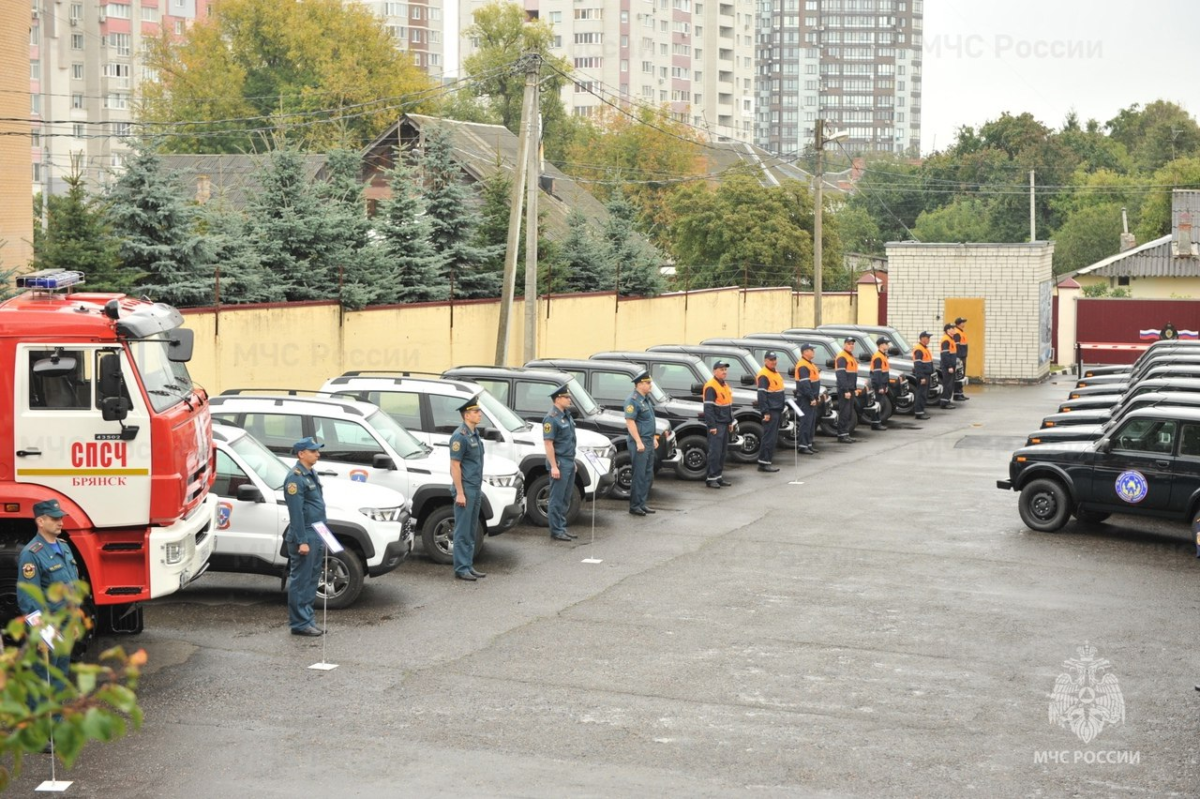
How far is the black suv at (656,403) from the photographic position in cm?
2108

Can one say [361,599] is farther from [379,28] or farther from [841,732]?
[379,28]

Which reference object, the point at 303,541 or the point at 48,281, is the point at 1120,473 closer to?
the point at 303,541

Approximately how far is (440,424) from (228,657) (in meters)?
6.02

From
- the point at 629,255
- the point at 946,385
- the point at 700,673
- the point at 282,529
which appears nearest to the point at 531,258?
the point at 629,255

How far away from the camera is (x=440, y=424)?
56.2 feet

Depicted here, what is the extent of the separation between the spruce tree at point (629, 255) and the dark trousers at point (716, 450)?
50.2 feet

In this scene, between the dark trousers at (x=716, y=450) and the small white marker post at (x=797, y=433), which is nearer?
the dark trousers at (x=716, y=450)

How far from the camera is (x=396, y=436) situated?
1577cm

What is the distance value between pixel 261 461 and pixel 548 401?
6068 millimetres

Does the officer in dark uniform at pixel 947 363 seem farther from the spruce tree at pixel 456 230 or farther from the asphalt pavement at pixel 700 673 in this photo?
the asphalt pavement at pixel 700 673

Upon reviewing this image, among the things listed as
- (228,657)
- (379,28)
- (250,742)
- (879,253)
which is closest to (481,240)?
(228,657)

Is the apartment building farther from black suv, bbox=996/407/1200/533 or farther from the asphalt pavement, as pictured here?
the asphalt pavement

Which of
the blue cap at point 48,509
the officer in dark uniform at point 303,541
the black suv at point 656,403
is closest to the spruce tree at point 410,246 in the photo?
the black suv at point 656,403

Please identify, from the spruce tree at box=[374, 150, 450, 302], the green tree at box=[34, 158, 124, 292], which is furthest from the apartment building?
the green tree at box=[34, 158, 124, 292]
